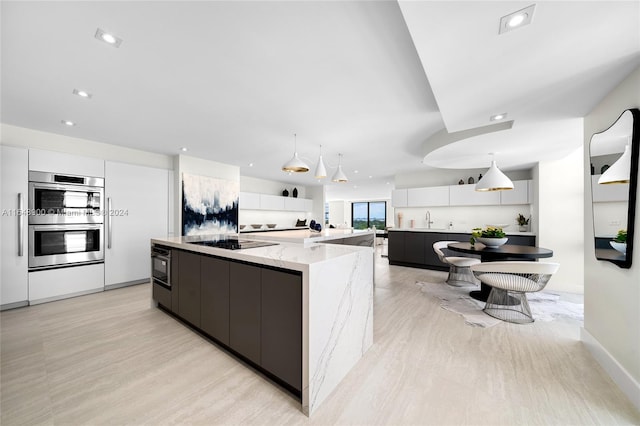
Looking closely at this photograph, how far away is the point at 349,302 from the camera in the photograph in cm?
189

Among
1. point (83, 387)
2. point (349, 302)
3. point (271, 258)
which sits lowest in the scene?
point (83, 387)

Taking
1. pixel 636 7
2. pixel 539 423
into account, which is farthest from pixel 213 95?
pixel 539 423

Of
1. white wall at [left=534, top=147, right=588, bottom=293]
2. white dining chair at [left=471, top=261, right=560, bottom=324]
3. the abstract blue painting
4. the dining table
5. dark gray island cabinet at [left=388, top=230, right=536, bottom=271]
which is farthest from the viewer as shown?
dark gray island cabinet at [left=388, top=230, right=536, bottom=271]

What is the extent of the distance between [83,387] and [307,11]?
2929mm

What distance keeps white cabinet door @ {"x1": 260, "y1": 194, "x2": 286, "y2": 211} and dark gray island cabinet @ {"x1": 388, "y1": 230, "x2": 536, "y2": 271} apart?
142 inches

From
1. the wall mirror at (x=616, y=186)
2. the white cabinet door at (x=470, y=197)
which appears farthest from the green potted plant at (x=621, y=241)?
the white cabinet door at (x=470, y=197)

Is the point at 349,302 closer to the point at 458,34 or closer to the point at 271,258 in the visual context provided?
the point at 271,258

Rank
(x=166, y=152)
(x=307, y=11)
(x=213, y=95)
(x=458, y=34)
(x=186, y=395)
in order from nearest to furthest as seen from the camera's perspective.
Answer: (x=458, y=34) < (x=307, y=11) < (x=186, y=395) < (x=213, y=95) < (x=166, y=152)

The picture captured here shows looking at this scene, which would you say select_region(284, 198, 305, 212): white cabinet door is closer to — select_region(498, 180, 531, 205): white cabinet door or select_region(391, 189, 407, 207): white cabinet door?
select_region(391, 189, 407, 207): white cabinet door

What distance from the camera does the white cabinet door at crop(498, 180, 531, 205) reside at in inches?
202

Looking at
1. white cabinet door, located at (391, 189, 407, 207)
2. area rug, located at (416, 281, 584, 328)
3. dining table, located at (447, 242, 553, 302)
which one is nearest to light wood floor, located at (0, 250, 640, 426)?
area rug, located at (416, 281, 584, 328)

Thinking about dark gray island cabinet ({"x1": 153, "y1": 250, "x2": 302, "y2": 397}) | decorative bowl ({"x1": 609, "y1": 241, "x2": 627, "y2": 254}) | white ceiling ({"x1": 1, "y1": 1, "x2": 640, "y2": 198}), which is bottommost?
dark gray island cabinet ({"x1": 153, "y1": 250, "x2": 302, "y2": 397})

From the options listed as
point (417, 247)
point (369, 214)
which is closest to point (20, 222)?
point (417, 247)

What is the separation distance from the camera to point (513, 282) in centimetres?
284
